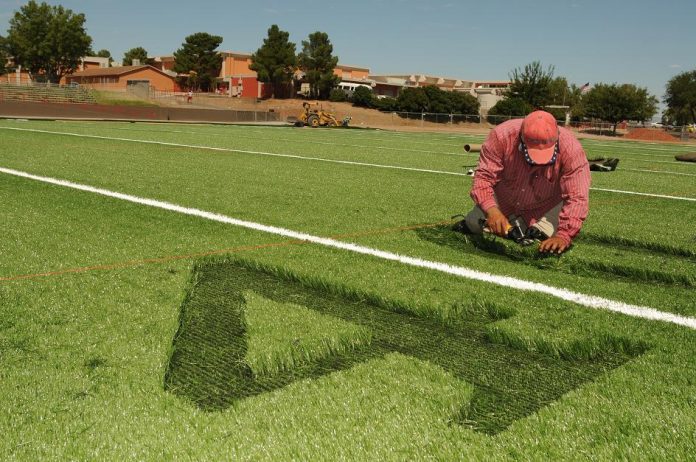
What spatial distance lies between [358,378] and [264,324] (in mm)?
735

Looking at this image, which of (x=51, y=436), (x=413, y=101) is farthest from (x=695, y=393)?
(x=413, y=101)

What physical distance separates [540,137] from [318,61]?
8058cm

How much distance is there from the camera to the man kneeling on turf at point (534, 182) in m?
4.14

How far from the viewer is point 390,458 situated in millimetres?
1950

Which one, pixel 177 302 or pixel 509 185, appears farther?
pixel 509 185

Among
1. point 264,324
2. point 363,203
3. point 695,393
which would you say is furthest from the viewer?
point 363,203

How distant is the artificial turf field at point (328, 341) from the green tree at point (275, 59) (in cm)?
7687

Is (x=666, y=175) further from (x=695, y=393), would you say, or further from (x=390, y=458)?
(x=390, y=458)

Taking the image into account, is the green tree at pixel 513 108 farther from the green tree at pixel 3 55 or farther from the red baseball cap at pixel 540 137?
the green tree at pixel 3 55

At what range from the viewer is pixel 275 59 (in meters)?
80.4

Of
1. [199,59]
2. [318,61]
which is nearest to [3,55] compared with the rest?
[199,59]

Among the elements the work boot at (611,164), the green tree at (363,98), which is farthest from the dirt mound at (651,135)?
the green tree at (363,98)

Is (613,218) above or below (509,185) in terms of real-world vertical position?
below

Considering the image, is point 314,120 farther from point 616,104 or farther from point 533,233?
point 616,104
